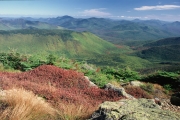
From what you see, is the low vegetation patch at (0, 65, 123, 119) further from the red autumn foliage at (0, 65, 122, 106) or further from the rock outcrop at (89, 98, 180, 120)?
the rock outcrop at (89, 98, 180, 120)

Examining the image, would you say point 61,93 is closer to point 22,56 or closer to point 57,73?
point 57,73

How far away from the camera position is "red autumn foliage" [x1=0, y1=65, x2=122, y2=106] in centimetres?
686

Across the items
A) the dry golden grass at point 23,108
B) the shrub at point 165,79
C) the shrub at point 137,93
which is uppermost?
the dry golden grass at point 23,108

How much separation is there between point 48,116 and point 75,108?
748 mm

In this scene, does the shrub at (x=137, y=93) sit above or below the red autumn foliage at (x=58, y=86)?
below

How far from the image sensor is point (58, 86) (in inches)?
343

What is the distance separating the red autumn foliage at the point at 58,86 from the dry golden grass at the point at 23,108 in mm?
1175

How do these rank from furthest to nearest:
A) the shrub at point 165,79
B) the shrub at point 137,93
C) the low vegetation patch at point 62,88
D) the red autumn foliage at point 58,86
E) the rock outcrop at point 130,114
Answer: the shrub at point 165,79, the shrub at point 137,93, the red autumn foliage at point 58,86, the low vegetation patch at point 62,88, the rock outcrop at point 130,114

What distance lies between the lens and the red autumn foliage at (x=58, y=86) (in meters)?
6.86

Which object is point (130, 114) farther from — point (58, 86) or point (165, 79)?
point (165, 79)

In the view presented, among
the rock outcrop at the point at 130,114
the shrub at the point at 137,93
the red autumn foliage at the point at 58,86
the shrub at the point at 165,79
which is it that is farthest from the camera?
the shrub at the point at 165,79

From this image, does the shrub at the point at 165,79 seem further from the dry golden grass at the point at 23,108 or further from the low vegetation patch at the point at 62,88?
the dry golden grass at the point at 23,108

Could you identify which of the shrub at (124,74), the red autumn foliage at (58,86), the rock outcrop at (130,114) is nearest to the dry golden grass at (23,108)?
the red autumn foliage at (58,86)

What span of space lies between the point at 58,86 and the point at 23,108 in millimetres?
4116
